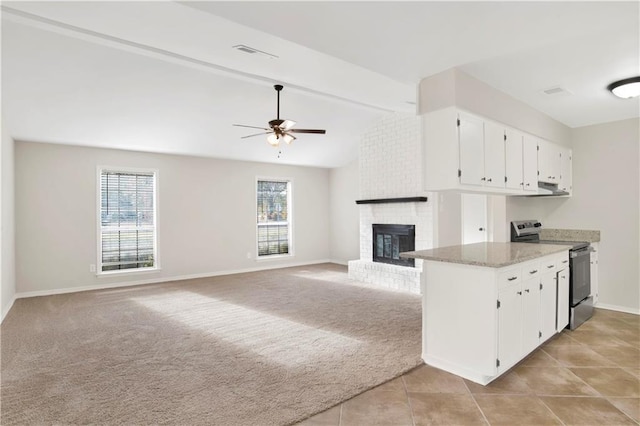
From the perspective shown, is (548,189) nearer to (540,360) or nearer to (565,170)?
(565,170)

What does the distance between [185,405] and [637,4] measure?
3.66 metres

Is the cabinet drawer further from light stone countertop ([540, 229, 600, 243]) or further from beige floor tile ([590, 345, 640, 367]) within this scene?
light stone countertop ([540, 229, 600, 243])

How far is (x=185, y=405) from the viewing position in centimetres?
240

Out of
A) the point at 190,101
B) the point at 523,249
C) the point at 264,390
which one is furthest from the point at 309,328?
the point at 190,101

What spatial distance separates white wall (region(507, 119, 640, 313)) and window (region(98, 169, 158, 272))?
6.10 m

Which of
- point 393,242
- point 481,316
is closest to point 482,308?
point 481,316

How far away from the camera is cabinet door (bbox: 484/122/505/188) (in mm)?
3173

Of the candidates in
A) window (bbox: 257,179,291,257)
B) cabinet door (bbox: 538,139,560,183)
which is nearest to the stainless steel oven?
cabinet door (bbox: 538,139,560,183)

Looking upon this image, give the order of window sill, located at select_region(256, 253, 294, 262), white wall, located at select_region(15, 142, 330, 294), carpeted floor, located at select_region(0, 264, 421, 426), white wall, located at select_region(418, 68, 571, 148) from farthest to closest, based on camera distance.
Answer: window sill, located at select_region(256, 253, 294, 262), white wall, located at select_region(15, 142, 330, 294), white wall, located at select_region(418, 68, 571, 148), carpeted floor, located at select_region(0, 264, 421, 426)

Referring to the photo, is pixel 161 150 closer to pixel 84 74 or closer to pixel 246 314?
pixel 84 74

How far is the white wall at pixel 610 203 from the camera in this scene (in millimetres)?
4398

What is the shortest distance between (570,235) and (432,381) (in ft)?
11.3

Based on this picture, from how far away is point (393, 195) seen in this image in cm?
666

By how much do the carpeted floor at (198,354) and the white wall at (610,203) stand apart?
2.43 metres
